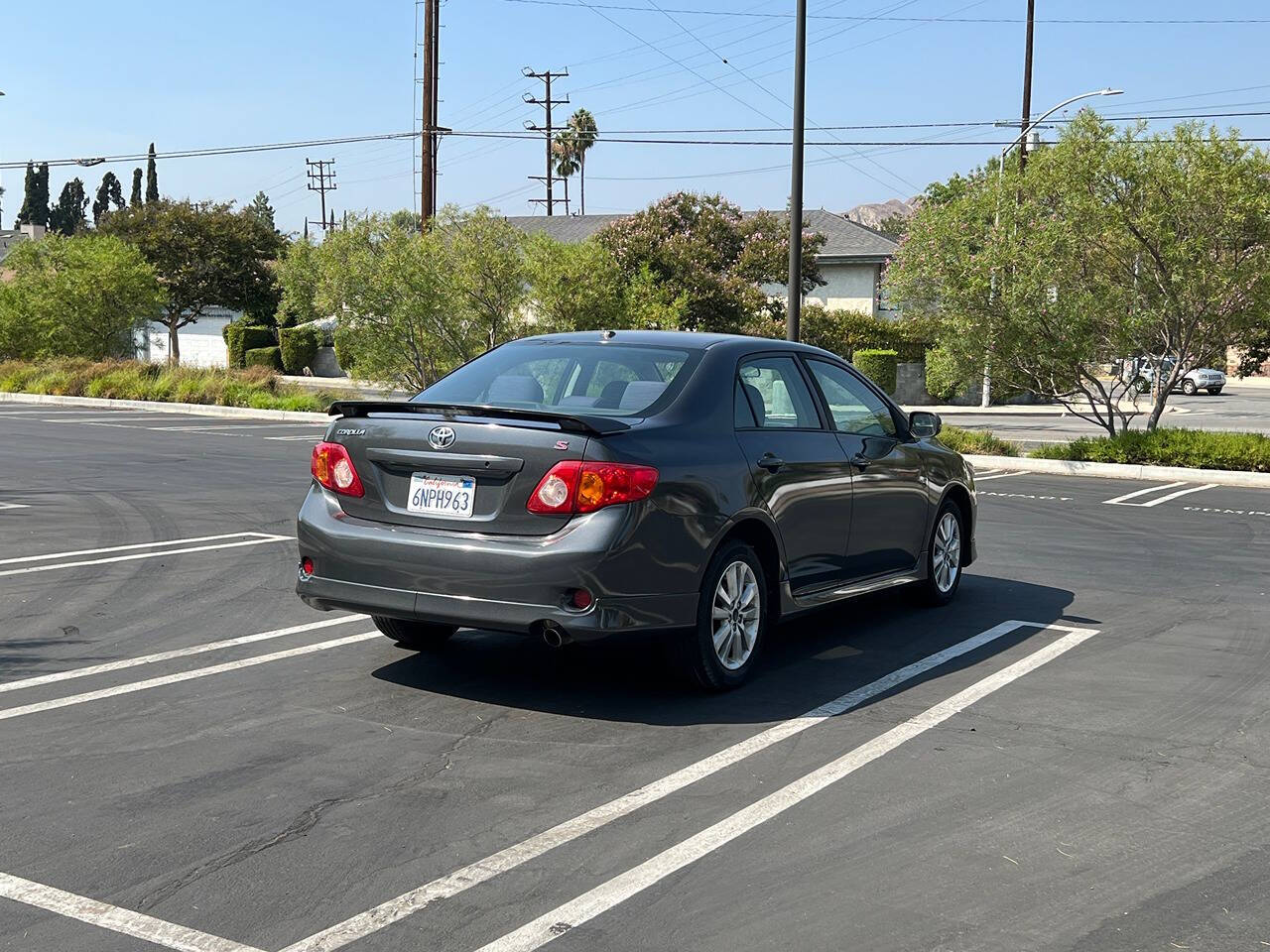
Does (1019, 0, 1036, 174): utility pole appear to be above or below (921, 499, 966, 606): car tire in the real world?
above

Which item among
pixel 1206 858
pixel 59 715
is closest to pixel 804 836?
pixel 1206 858

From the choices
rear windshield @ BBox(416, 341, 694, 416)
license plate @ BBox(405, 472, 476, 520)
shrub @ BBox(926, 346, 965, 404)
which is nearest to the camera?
license plate @ BBox(405, 472, 476, 520)

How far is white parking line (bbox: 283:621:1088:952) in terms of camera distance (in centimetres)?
394

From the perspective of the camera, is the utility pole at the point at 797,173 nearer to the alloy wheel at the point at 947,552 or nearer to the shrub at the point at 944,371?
the shrub at the point at 944,371

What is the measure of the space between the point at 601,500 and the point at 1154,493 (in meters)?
12.8

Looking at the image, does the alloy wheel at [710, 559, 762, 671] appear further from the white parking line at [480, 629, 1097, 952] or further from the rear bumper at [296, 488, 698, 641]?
the white parking line at [480, 629, 1097, 952]

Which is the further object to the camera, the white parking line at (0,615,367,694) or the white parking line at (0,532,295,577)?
the white parking line at (0,532,295,577)

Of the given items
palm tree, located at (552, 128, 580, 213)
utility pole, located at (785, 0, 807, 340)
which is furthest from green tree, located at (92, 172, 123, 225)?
utility pole, located at (785, 0, 807, 340)

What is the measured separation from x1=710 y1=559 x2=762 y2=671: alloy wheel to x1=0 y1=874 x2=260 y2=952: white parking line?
10.1 ft

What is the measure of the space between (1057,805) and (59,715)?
4.10 metres

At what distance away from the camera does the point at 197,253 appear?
58.7 meters

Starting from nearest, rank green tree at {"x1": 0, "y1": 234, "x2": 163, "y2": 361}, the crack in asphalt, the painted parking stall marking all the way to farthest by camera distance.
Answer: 1. the crack in asphalt
2. the painted parking stall marking
3. green tree at {"x1": 0, "y1": 234, "x2": 163, "y2": 361}

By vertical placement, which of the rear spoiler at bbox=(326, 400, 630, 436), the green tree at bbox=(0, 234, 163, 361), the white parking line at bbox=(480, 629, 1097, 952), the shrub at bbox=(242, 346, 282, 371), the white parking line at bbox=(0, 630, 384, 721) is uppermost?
the green tree at bbox=(0, 234, 163, 361)

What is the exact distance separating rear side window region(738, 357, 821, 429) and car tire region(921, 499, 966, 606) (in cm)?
163
